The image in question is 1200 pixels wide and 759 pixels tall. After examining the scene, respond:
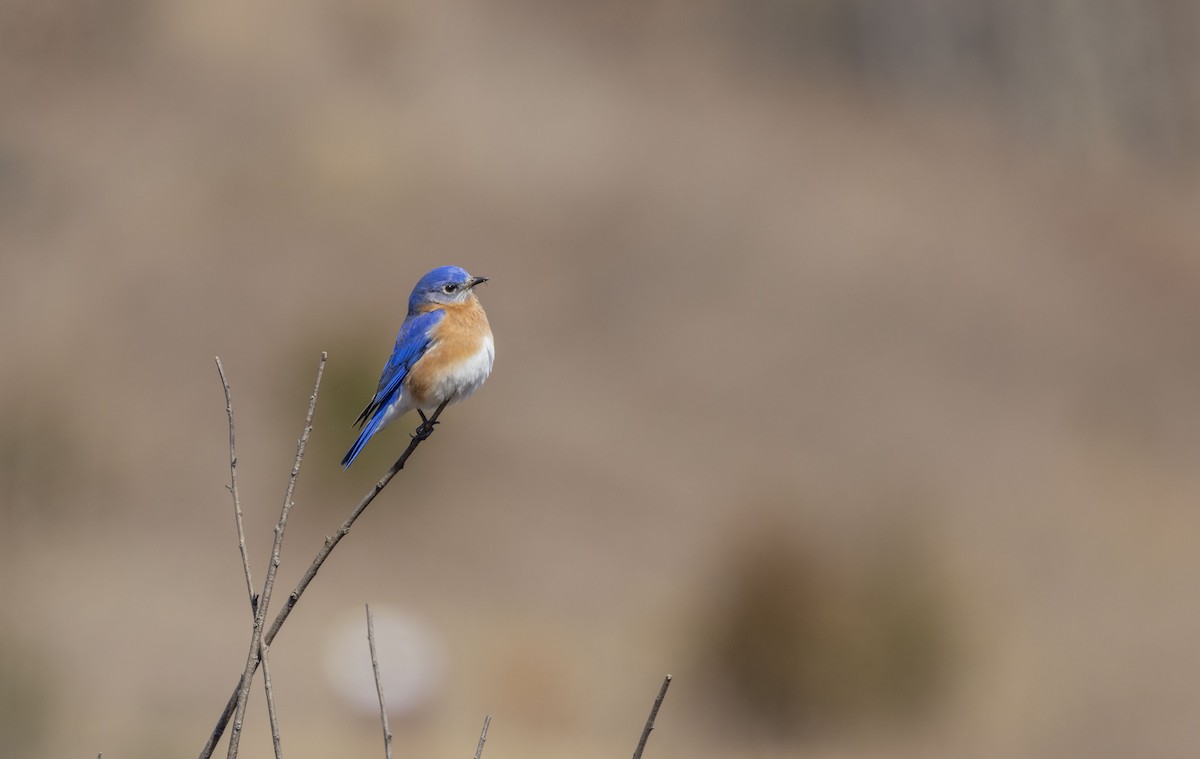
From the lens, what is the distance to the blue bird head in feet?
21.9

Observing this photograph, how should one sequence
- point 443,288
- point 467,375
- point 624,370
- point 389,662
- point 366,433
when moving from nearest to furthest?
point 467,375, point 366,433, point 443,288, point 389,662, point 624,370

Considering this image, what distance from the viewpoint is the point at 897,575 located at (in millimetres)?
19094

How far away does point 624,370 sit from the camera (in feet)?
90.3

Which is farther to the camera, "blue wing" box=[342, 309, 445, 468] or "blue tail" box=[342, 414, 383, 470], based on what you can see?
"blue wing" box=[342, 309, 445, 468]

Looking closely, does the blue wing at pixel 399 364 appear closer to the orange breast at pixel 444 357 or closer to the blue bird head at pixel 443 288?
the orange breast at pixel 444 357

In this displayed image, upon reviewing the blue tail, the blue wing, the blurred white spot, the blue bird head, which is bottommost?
the blurred white spot

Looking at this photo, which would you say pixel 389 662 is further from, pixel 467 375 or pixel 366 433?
pixel 467 375

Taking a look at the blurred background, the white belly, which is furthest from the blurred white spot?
the white belly

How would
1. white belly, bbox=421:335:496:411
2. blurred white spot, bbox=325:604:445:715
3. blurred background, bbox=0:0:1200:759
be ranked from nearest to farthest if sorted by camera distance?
white belly, bbox=421:335:496:411
blurred white spot, bbox=325:604:445:715
blurred background, bbox=0:0:1200:759

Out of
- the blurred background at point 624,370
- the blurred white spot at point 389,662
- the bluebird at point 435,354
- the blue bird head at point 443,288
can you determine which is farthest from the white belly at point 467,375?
the blurred white spot at point 389,662

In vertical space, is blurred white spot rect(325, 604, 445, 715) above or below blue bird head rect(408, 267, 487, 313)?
below

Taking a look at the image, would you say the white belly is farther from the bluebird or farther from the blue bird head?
the blue bird head

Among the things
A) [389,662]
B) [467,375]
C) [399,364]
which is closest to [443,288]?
[399,364]

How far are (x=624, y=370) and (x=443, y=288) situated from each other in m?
20.8
